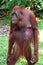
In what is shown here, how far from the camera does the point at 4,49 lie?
597cm

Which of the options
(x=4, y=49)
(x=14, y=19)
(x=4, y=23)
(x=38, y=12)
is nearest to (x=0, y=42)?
(x=4, y=49)

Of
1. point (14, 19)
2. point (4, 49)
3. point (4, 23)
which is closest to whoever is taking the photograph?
point (14, 19)

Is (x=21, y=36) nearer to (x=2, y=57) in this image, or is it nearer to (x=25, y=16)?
(x=25, y=16)

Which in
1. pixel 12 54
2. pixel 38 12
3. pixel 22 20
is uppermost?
pixel 22 20

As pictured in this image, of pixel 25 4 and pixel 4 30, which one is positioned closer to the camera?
pixel 4 30

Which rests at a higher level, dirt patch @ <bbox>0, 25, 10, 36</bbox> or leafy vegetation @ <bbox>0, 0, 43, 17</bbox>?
leafy vegetation @ <bbox>0, 0, 43, 17</bbox>

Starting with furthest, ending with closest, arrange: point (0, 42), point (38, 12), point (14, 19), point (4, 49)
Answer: point (38, 12) < point (0, 42) < point (4, 49) < point (14, 19)

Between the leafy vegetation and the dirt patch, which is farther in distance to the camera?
the leafy vegetation

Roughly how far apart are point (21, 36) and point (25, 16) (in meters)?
0.32

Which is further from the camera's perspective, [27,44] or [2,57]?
[2,57]

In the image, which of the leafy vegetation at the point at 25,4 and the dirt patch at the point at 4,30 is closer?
the dirt patch at the point at 4,30

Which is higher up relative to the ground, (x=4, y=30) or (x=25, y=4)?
(x=25, y=4)

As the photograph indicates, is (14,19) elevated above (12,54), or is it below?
above

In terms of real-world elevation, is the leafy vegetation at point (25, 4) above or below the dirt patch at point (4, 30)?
above
